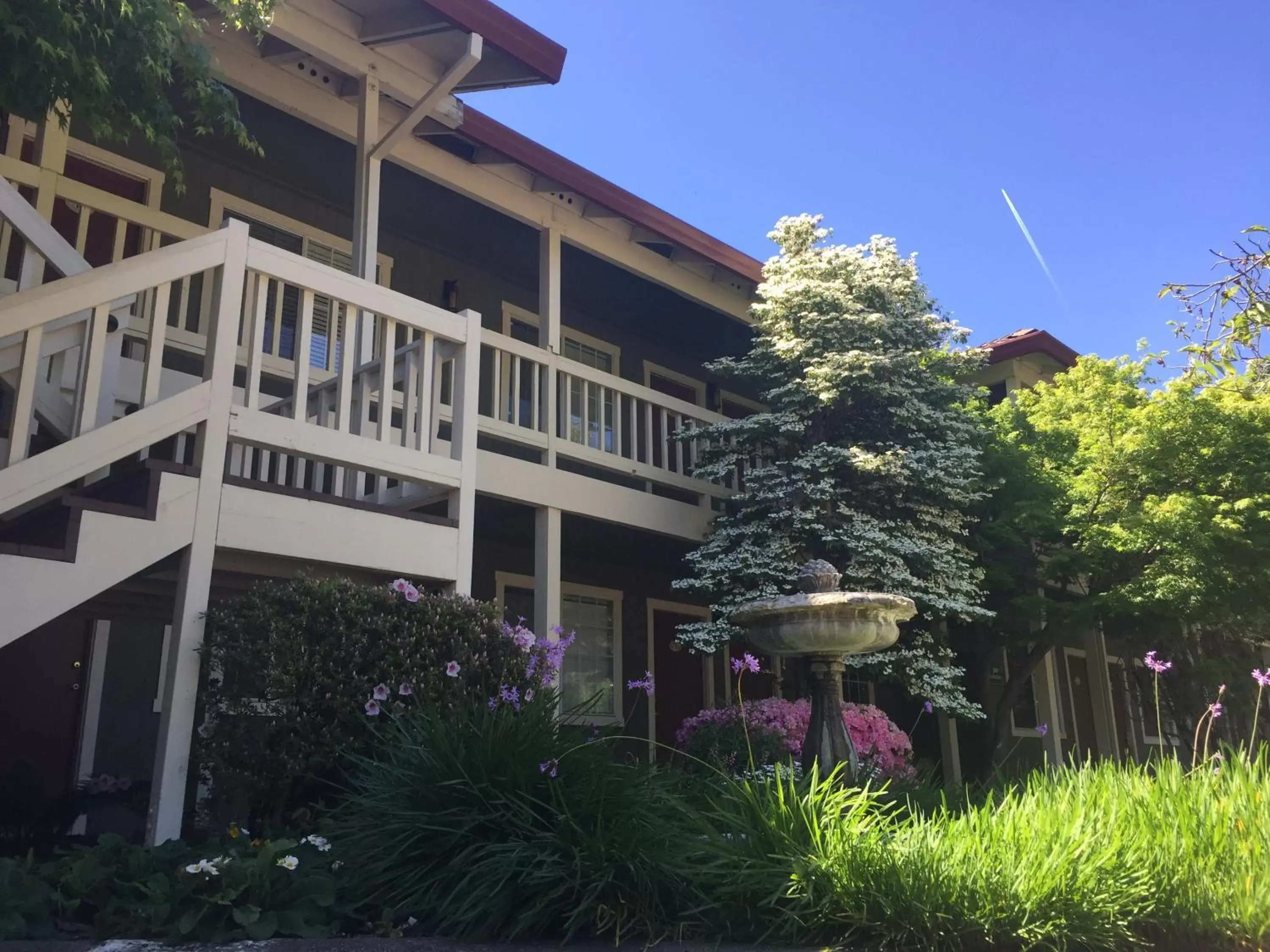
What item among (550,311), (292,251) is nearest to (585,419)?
(550,311)

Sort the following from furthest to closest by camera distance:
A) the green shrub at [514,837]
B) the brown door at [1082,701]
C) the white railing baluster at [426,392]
A: the brown door at [1082,701]
the white railing baluster at [426,392]
the green shrub at [514,837]

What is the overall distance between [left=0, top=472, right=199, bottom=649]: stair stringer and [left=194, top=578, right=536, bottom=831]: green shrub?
0.47 metres

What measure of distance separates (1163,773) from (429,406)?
15.1 ft

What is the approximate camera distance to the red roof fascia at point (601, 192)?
874cm

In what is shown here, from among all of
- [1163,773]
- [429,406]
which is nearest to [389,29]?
[429,406]

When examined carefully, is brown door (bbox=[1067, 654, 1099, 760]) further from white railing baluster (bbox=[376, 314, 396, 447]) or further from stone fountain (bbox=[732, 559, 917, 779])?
white railing baluster (bbox=[376, 314, 396, 447])

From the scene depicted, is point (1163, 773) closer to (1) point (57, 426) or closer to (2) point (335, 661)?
(2) point (335, 661)

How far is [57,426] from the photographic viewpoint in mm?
5746

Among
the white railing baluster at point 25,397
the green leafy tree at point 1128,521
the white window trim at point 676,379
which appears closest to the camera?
the white railing baluster at point 25,397

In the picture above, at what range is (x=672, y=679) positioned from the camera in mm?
12812

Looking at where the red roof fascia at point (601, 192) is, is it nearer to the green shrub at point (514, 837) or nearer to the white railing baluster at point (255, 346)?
the white railing baluster at point (255, 346)

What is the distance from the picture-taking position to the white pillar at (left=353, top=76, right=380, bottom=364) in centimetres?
765

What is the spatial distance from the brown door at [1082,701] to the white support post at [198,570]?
14923mm

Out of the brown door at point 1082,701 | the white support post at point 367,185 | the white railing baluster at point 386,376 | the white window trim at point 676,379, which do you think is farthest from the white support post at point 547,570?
the brown door at point 1082,701
